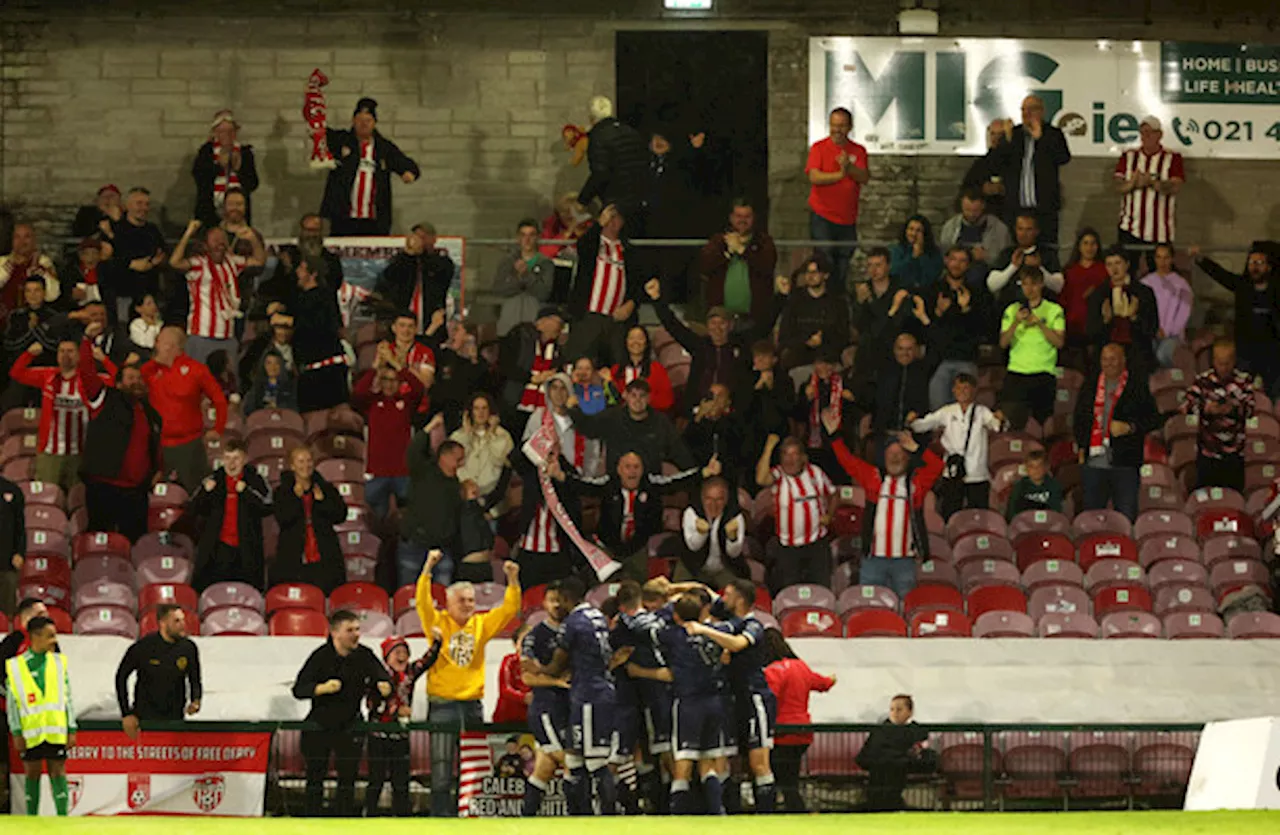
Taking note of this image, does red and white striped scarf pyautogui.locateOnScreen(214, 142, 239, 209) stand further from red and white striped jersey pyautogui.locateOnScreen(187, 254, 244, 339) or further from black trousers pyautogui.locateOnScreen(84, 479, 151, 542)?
black trousers pyautogui.locateOnScreen(84, 479, 151, 542)

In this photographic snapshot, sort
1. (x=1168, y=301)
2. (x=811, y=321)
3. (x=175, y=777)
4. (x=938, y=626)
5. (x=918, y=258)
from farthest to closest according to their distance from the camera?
(x=1168, y=301), (x=918, y=258), (x=811, y=321), (x=938, y=626), (x=175, y=777)

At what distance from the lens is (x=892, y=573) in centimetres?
1709

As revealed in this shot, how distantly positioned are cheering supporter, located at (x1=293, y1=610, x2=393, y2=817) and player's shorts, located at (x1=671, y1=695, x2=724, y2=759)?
1.79 m

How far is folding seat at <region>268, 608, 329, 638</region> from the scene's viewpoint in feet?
53.7

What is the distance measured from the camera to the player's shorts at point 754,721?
1359 centimetres

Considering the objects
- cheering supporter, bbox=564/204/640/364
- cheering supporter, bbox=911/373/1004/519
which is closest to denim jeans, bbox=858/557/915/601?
cheering supporter, bbox=911/373/1004/519

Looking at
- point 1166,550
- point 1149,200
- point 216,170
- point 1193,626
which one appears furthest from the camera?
point 1149,200

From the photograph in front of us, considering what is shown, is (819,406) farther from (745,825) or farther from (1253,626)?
(745,825)

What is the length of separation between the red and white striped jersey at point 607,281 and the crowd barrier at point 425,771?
236 inches

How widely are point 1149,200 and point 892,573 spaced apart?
19.0ft

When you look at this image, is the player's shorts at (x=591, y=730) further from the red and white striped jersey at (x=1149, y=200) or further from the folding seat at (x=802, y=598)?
the red and white striped jersey at (x=1149, y=200)

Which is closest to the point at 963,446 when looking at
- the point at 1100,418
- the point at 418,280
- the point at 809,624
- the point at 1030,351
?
the point at 1100,418

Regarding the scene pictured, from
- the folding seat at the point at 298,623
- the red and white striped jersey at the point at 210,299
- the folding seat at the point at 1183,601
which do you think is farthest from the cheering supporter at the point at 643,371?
the folding seat at the point at 1183,601

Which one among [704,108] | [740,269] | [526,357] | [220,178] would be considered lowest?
[526,357]
